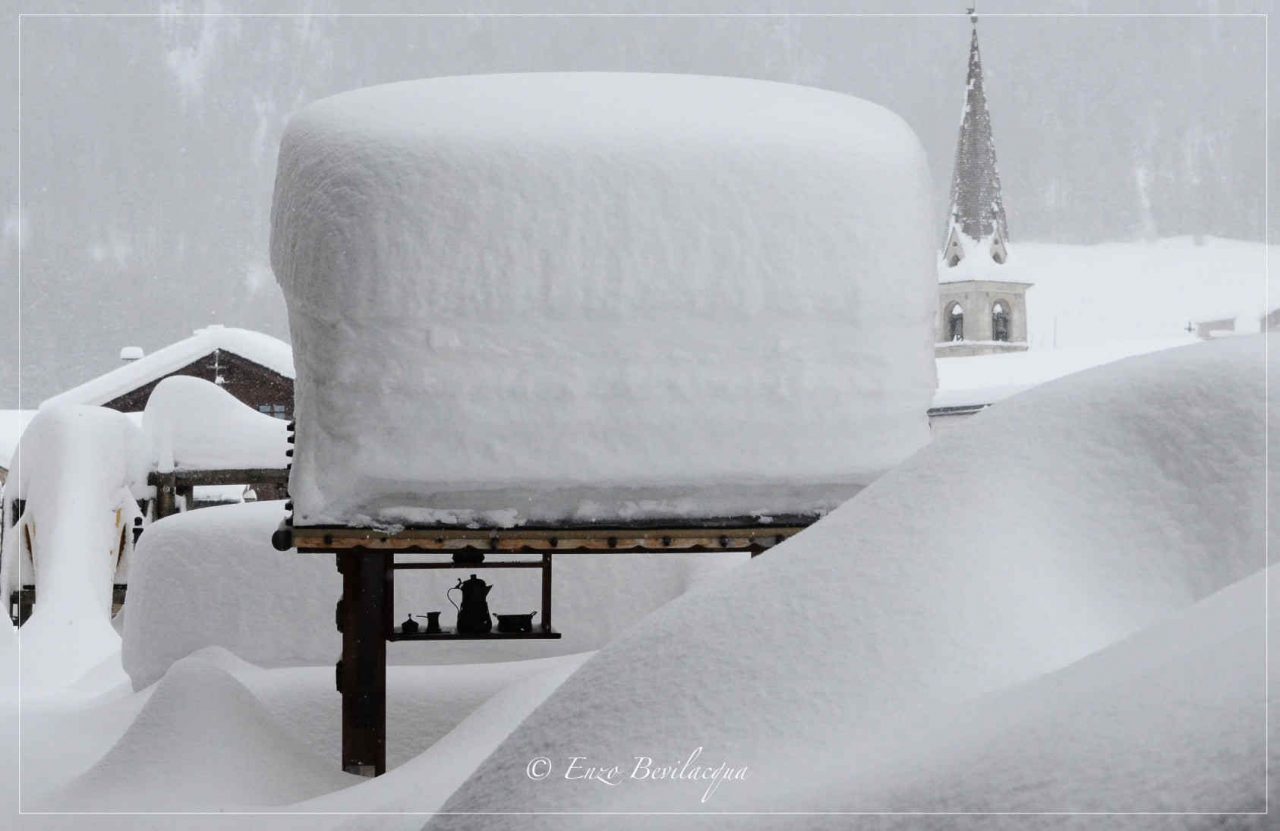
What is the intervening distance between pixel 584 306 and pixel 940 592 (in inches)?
134

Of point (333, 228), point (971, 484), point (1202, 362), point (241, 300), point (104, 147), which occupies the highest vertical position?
point (104, 147)

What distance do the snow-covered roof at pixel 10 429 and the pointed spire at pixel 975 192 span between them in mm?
30034

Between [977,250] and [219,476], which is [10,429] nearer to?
[219,476]

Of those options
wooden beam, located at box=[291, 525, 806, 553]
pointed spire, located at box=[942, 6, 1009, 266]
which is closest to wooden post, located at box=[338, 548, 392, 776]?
wooden beam, located at box=[291, 525, 806, 553]

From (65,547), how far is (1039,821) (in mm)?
14836

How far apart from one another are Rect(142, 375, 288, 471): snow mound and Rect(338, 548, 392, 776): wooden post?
969 centimetres

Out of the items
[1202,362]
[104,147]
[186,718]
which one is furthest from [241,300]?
[1202,362]

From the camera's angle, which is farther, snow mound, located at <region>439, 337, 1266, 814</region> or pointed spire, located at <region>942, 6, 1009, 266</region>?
pointed spire, located at <region>942, 6, 1009, 266</region>

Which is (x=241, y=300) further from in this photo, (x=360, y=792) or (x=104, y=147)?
(x=360, y=792)

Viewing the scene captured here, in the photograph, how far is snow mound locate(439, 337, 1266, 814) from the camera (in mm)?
2457

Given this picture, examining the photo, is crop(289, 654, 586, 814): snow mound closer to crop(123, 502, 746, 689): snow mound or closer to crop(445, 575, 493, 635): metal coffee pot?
crop(445, 575, 493, 635): metal coffee pot

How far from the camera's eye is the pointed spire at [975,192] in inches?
1831

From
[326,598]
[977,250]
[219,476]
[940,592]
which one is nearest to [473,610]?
[326,598]

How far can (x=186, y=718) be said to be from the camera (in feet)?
21.1
